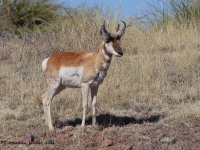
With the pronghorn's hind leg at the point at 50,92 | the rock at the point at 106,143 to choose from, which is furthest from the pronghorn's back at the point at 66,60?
the rock at the point at 106,143

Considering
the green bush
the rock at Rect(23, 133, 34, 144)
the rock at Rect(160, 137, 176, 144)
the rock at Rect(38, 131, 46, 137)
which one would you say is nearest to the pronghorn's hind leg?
the rock at Rect(38, 131, 46, 137)

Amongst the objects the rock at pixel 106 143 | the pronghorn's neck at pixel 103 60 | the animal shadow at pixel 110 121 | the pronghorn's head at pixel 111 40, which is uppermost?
the pronghorn's head at pixel 111 40

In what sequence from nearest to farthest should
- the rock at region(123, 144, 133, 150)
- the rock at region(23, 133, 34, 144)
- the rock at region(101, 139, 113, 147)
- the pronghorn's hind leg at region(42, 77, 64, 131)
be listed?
the rock at region(123, 144, 133, 150) < the rock at region(101, 139, 113, 147) < the rock at region(23, 133, 34, 144) < the pronghorn's hind leg at region(42, 77, 64, 131)

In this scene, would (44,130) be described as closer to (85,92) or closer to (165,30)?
(85,92)

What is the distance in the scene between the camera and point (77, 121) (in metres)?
9.20

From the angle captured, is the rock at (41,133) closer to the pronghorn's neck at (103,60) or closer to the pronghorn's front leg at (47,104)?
the pronghorn's front leg at (47,104)

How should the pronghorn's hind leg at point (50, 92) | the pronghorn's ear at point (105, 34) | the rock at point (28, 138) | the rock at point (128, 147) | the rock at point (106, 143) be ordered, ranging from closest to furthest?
the rock at point (128, 147), the rock at point (106, 143), the rock at point (28, 138), the pronghorn's ear at point (105, 34), the pronghorn's hind leg at point (50, 92)

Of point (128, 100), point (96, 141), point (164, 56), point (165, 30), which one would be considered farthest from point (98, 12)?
point (96, 141)

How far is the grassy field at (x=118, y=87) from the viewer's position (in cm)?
873

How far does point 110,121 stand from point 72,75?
1.07 meters

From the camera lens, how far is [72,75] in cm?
848

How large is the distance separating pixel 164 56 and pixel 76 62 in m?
5.52

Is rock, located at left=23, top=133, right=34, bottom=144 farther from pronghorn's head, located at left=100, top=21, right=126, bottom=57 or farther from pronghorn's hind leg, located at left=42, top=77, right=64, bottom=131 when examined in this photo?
pronghorn's head, located at left=100, top=21, right=126, bottom=57

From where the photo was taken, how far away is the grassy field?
8.73 meters
